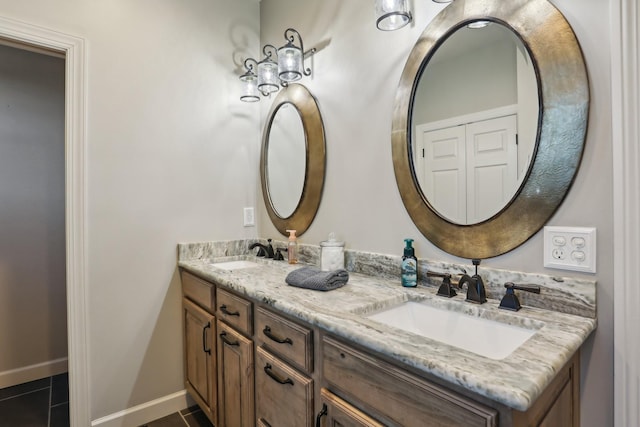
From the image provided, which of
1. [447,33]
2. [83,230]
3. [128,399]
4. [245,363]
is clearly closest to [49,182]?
[83,230]

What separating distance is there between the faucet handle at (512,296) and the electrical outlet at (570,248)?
85mm

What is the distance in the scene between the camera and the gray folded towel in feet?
4.24

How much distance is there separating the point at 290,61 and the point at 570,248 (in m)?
1.50

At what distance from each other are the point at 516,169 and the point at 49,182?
9.94ft

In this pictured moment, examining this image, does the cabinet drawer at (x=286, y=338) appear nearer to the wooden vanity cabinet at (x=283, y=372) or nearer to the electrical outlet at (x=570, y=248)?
the wooden vanity cabinet at (x=283, y=372)

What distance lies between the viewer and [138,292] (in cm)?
194

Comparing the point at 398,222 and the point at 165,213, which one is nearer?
the point at 398,222

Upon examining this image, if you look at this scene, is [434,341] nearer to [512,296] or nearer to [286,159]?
[512,296]

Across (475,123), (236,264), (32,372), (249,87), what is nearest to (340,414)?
(475,123)

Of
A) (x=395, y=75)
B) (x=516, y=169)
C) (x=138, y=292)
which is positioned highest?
(x=395, y=75)

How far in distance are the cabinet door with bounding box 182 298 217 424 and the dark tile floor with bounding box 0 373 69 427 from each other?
2.45 ft

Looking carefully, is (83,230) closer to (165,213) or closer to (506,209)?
(165,213)

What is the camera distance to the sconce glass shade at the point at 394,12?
4.06 feet

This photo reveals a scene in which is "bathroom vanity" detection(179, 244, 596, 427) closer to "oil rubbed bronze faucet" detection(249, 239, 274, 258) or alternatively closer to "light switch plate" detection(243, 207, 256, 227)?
"oil rubbed bronze faucet" detection(249, 239, 274, 258)
